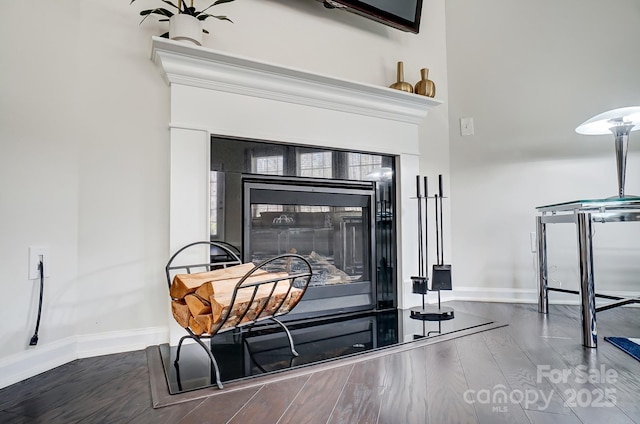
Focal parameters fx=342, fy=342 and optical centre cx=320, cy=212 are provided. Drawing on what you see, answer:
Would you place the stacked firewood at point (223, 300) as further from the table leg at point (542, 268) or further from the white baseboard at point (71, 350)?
the table leg at point (542, 268)

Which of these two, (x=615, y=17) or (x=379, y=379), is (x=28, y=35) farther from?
(x=615, y=17)

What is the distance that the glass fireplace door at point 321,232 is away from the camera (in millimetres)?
1852

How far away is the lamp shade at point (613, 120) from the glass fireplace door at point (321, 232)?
1.26m

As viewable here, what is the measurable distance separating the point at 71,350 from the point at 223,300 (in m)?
0.80

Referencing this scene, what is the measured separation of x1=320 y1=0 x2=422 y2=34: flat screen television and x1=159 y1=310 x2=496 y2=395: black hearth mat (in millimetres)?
1775

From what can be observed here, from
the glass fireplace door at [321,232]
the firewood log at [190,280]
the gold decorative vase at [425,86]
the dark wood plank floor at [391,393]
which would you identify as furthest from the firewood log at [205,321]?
the gold decorative vase at [425,86]

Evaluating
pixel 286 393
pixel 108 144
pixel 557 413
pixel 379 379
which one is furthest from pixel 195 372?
pixel 557 413

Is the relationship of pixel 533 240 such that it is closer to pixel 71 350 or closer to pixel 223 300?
pixel 223 300

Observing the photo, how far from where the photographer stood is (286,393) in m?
1.07

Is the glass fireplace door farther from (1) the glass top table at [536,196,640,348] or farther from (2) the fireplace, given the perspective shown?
(1) the glass top table at [536,196,640,348]

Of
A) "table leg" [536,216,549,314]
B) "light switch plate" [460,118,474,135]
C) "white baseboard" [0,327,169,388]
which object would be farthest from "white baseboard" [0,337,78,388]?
"light switch plate" [460,118,474,135]

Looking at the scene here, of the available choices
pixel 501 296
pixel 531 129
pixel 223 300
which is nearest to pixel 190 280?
pixel 223 300

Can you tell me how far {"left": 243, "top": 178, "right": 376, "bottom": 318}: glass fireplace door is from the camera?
1852 mm

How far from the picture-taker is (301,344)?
1.52 meters
